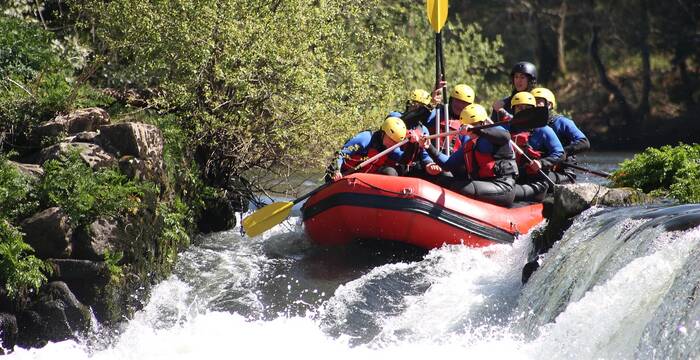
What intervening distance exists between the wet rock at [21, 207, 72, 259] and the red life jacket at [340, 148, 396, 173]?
4.02 meters

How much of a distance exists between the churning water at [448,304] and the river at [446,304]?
0.01 metres

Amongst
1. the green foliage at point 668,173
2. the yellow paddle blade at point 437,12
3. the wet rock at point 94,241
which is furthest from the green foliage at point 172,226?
the yellow paddle blade at point 437,12

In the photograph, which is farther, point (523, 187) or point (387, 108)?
point (387, 108)

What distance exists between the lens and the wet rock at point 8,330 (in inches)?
314

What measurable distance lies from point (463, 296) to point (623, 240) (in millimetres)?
1603

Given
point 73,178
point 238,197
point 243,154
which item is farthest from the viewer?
point 238,197

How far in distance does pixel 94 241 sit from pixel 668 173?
5.23 metres

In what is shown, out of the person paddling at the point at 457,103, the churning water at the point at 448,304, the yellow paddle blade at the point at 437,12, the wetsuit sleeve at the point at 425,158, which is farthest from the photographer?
the yellow paddle blade at the point at 437,12

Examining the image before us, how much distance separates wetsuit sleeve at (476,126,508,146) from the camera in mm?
11156

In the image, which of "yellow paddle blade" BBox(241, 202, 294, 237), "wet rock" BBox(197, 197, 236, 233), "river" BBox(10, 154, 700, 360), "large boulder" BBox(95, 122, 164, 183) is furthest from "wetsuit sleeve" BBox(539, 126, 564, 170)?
"large boulder" BBox(95, 122, 164, 183)

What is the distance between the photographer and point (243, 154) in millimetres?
11602

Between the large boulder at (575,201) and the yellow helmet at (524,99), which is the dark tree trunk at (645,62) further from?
the large boulder at (575,201)

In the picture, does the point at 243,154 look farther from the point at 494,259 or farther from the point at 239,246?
the point at 494,259

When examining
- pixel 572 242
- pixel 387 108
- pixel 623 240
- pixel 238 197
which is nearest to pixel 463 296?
pixel 572 242
